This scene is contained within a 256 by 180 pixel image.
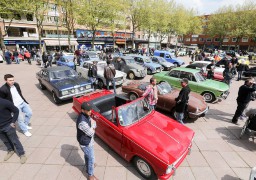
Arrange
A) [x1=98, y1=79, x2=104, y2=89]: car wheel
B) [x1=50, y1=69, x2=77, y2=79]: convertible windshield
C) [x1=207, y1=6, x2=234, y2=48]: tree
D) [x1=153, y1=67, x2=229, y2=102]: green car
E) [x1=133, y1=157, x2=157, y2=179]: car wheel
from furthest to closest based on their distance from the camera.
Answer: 1. [x1=207, y1=6, x2=234, y2=48]: tree
2. [x1=98, y1=79, x2=104, y2=89]: car wheel
3. [x1=50, y1=69, x2=77, y2=79]: convertible windshield
4. [x1=153, y1=67, x2=229, y2=102]: green car
5. [x1=133, y1=157, x2=157, y2=179]: car wheel

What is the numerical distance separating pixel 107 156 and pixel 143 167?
118cm

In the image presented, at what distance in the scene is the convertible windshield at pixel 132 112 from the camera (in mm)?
3863

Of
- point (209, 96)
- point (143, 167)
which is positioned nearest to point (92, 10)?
point (209, 96)

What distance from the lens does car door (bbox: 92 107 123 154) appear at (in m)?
3.79

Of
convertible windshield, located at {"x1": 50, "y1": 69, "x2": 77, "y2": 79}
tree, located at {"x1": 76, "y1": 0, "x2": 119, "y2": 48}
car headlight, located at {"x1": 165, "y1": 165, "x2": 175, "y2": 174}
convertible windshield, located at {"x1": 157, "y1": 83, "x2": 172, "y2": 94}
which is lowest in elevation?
car headlight, located at {"x1": 165, "y1": 165, "x2": 175, "y2": 174}

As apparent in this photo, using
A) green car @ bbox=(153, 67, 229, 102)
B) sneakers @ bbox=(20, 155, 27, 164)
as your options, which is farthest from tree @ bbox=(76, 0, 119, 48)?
sneakers @ bbox=(20, 155, 27, 164)

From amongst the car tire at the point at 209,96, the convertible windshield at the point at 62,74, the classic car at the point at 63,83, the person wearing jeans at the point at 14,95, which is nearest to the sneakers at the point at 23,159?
→ the person wearing jeans at the point at 14,95

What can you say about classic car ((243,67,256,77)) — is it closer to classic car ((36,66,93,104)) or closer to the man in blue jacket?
classic car ((36,66,93,104))

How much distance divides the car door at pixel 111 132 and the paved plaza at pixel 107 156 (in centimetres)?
47

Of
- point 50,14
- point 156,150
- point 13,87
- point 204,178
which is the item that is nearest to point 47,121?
point 13,87

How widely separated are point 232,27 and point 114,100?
48.9 meters

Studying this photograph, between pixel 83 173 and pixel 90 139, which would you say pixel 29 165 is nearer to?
pixel 83 173

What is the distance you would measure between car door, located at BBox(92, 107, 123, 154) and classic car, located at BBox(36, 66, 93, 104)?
11.2 feet

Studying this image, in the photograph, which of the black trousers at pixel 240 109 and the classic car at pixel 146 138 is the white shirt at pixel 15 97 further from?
the black trousers at pixel 240 109
